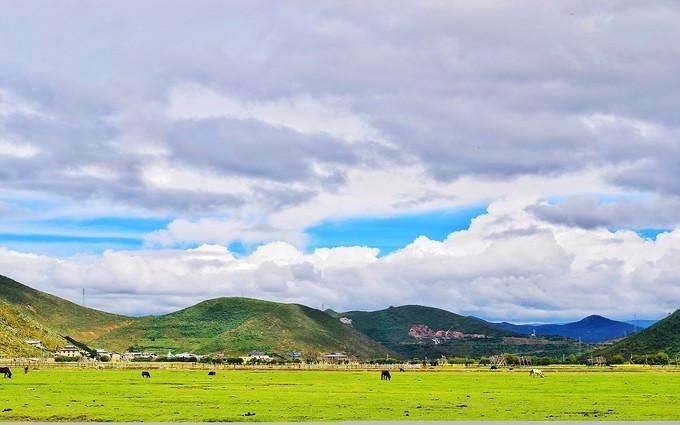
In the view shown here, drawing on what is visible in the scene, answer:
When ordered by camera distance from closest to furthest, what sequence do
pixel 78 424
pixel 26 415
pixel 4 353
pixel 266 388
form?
pixel 78 424 < pixel 26 415 < pixel 266 388 < pixel 4 353

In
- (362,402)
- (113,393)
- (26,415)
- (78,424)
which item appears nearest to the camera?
(78,424)

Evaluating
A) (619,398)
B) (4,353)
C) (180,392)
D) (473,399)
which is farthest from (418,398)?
(4,353)

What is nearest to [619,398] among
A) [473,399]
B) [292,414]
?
[473,399]

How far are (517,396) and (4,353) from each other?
496ft

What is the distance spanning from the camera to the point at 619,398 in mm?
72000

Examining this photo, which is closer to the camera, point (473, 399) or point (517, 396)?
point (473, 399)

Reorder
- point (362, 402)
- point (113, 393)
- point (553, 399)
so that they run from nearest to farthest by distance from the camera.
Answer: point (362, 402) → point (553, 399) → point (113, 393)

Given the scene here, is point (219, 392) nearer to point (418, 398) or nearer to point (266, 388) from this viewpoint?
point (266, 388)

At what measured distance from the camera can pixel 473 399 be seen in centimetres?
6894

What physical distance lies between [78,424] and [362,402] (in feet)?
77.0

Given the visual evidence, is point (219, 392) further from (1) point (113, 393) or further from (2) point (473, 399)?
(2) point (473, 399)

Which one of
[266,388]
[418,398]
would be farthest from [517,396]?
[266,388]

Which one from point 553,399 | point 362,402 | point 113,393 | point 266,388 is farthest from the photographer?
point 266,388

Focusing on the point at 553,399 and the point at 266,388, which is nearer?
the point at 553,399
